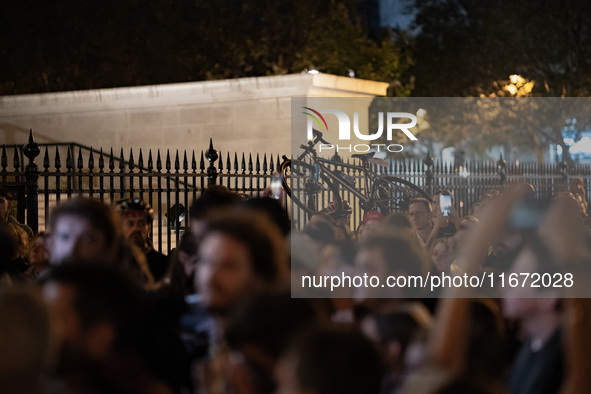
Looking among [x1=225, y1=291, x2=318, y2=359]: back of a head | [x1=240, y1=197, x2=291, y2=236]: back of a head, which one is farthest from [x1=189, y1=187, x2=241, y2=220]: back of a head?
[x1=225, y1=291, x2=318, y2=359]: back of a head

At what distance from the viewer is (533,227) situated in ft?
8.20

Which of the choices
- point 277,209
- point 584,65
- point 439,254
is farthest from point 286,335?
point 584,65

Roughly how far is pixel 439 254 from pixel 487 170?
29.2 feet

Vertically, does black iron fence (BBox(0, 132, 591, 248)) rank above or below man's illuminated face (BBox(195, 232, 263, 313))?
above

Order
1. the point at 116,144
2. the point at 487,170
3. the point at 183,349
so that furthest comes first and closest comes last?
the point at 116,144 < the point at 487,170 < the point at 183,349

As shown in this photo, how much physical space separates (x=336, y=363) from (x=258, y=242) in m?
0.85

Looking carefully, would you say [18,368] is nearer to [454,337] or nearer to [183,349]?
[183,349]

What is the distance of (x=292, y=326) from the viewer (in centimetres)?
205

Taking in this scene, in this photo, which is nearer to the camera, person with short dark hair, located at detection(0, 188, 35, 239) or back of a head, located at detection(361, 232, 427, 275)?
back of a head, located at detection(361, 232, 427, 275)

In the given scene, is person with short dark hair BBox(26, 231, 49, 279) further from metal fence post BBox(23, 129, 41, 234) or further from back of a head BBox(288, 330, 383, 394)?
back of a head BBox(288, 330, 383, 394)

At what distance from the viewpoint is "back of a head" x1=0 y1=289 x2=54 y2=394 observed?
163 centimetres

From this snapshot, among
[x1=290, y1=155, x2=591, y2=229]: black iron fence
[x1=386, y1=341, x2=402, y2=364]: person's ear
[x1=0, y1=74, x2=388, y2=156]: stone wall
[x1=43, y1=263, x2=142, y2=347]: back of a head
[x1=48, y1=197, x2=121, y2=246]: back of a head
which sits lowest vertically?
[x1=386, y1=341, x2=402, y2=364]: person's ear

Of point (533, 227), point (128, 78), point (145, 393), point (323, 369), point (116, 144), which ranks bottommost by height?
point (145, 393)

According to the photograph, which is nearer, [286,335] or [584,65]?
[286,335]
